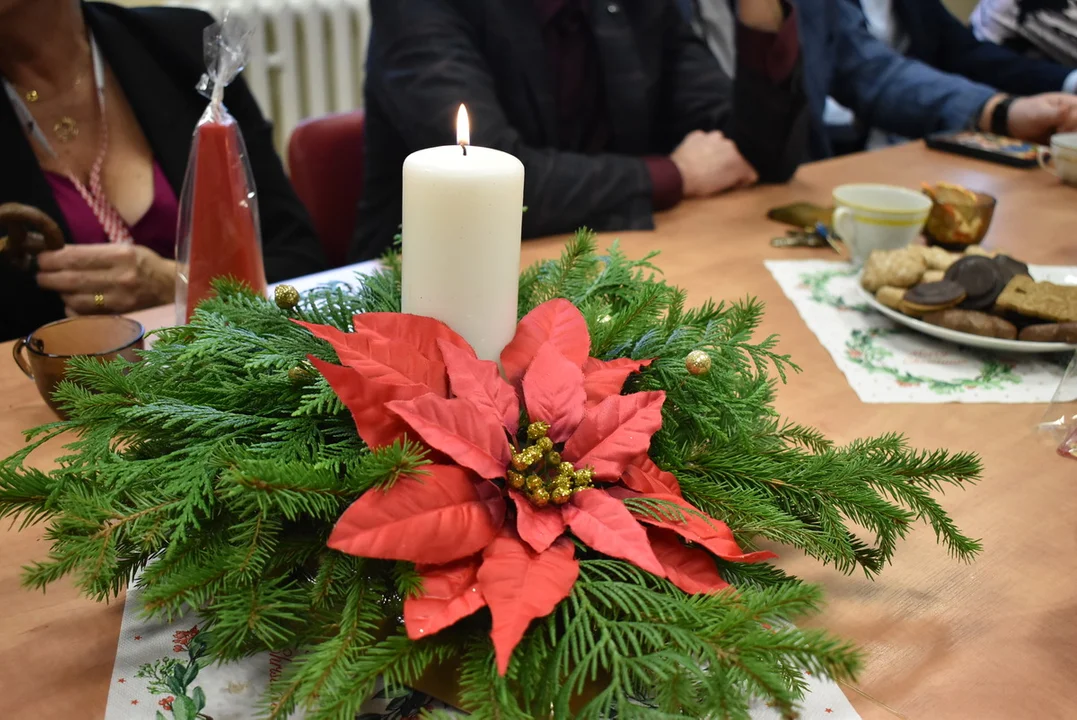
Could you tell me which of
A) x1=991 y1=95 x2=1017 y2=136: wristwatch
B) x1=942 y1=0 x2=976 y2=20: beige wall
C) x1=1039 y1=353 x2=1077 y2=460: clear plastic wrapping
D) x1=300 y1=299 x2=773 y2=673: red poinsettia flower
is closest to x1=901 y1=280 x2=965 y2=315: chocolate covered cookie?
x1=1039 y1=353 x2=1077 y2=460: clear plastic wrapping

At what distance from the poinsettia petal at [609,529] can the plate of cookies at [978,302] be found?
57 centimetres

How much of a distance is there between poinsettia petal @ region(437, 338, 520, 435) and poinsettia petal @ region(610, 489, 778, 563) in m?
0.08

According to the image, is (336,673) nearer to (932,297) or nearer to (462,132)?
(462,132)

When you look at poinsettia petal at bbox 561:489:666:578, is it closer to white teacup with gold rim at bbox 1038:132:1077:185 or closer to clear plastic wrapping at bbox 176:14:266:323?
clear plastic wrapping at bbox 176:14:266:323

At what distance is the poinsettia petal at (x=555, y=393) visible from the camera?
1.39 feet

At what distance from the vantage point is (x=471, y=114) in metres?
1.27

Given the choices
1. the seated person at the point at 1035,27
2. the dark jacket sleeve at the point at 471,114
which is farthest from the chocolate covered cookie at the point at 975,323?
the seated person at the point at 1035,27

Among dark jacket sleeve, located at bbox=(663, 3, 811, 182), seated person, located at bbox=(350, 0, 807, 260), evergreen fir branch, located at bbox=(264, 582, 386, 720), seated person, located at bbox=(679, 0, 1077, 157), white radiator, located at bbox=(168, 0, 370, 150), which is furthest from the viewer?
white radiator, located at bbox=(168, 0, 370, 150)

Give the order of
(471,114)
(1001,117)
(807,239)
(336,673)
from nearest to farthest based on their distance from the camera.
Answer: (336,673), (807,239), (471,114), (1001,117)

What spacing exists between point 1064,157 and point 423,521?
1426 millimetres

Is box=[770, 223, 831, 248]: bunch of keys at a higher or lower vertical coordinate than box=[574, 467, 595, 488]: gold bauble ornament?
lower

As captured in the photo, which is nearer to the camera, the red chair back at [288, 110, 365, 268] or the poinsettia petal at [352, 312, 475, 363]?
the poinsettia petal at [352, 312, 475, 363]

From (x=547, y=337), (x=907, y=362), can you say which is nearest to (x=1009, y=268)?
(x=907, y=362)

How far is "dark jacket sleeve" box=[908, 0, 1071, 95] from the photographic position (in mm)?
2260
